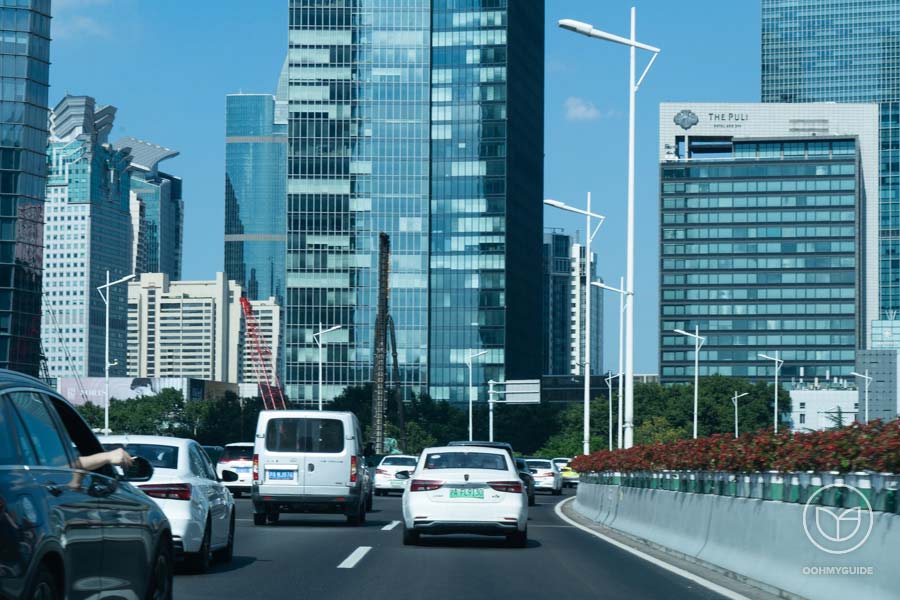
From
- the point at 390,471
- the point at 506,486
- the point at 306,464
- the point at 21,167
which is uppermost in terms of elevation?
the point at 21,167

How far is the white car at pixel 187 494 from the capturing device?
1527 cm

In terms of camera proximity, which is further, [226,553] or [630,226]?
[630,226]

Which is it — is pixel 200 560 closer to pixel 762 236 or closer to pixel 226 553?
pixel 226 553

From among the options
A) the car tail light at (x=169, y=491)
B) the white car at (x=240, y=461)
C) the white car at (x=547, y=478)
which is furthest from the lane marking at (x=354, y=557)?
the white car at (x=547, y=478)

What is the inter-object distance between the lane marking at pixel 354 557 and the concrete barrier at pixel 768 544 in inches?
160

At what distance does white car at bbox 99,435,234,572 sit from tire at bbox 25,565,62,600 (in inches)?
308

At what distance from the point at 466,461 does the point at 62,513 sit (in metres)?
14.3

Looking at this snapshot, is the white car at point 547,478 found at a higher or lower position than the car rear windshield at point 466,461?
lower

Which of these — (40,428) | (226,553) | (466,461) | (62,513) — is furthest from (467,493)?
(62,513)

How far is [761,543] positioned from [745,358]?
176371 mm


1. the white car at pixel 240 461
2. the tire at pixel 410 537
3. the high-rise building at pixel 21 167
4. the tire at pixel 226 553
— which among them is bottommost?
the white car at pixel 240 461

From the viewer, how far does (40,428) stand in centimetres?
748

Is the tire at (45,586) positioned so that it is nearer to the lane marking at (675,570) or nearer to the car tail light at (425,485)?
the lane marking at (675,570)

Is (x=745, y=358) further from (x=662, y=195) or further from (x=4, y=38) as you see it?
(x=4, y=38)
